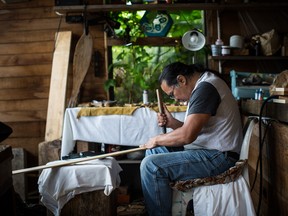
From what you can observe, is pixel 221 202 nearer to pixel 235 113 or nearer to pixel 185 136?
pixel 185 136

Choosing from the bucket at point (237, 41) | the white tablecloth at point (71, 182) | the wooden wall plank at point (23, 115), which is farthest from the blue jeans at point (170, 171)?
the wooden wall plank at point (23, 115)

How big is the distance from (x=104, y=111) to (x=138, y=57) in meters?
0.83

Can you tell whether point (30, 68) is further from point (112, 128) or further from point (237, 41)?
point (237, 41)

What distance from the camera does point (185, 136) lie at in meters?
1.79

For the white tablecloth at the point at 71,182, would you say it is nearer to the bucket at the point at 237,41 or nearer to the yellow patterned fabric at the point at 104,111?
the yellow patterned fabric at the point at 104,111

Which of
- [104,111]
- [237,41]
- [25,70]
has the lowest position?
[104,111]

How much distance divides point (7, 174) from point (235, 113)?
1296mm

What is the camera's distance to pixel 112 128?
2.93 m

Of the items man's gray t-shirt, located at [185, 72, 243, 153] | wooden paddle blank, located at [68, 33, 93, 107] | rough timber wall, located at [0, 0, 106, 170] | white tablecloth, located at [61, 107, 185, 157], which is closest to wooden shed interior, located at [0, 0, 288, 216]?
rough timber wall, located at [0, 0, 106, 170]

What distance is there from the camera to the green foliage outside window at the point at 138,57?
132 inches

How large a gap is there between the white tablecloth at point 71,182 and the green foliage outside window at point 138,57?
143 cm

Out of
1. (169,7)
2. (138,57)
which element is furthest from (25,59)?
(169,7)

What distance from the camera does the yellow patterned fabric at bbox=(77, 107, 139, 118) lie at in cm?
289

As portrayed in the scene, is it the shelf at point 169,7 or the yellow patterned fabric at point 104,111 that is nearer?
the yellow patterned fabric at point 104,111
